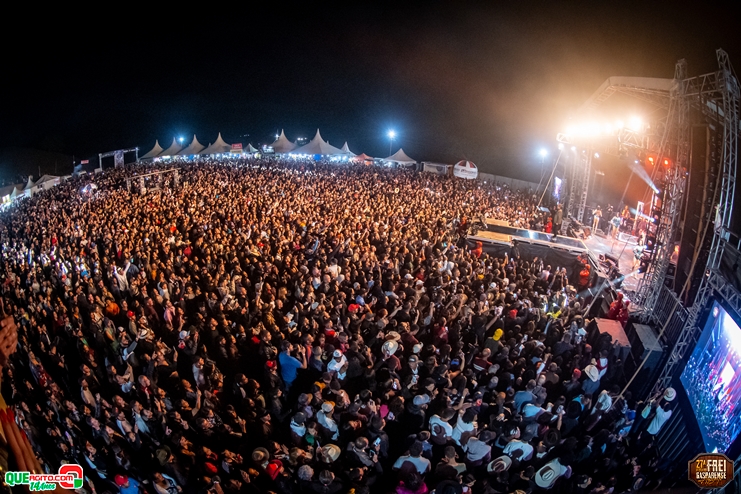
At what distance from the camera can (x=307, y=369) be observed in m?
5.18

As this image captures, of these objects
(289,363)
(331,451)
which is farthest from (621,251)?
(331,451)

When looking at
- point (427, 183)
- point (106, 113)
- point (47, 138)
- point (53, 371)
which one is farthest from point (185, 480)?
point (106, 113)

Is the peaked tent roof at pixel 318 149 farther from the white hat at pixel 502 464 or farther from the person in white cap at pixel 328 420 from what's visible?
the white hat at pixel 502 464

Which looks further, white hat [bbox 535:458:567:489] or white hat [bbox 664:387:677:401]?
white hat [bbox 664:387:677:401]

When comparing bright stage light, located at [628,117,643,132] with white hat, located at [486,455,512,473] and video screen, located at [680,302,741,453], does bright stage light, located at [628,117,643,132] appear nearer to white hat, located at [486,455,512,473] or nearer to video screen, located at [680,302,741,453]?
video screen, located at [680,302,741,453]

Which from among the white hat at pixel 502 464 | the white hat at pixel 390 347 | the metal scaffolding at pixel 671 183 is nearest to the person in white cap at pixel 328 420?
the white hat at pixel 390 347

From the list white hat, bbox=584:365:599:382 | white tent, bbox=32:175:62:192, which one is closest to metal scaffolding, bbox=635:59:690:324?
white hat, bbox=584:365:599:382

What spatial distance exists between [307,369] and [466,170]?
1868 centimetres

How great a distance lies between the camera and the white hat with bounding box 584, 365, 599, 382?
17.2ft

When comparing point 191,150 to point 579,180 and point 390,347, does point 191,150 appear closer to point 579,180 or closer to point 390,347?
point 579,180

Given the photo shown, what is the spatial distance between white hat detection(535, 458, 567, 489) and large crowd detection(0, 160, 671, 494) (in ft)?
0.07

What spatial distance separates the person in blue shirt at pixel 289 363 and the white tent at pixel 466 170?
61.3 feet

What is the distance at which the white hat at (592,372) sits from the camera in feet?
17.2

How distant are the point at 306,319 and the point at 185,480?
2545 millimetres
